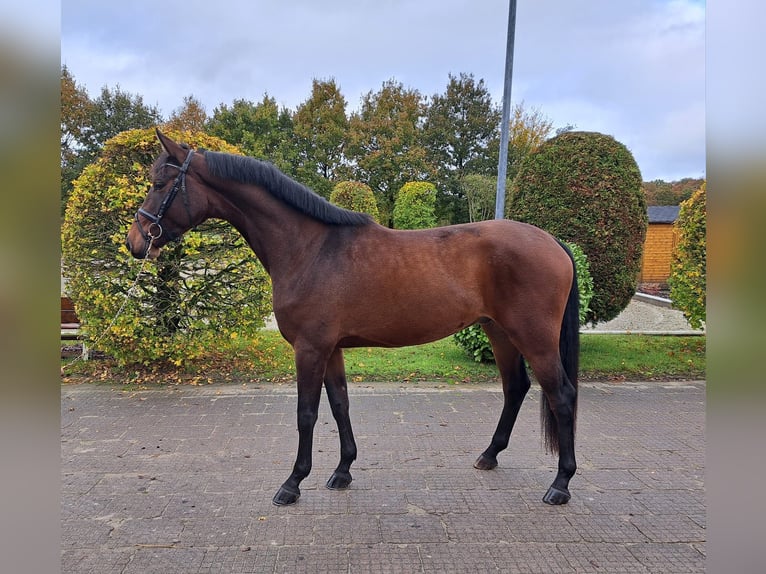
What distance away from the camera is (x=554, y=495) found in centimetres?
290

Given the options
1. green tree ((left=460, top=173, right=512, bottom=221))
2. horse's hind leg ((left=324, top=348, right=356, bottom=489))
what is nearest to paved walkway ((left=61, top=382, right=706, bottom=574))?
horse's hind leg ((left=324, top=348, right=356, bottom=489))

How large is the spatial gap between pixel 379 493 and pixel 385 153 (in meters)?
25.7

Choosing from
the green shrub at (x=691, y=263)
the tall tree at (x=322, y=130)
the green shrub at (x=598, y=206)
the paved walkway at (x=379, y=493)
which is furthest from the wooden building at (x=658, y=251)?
the tall tree at (x=322, y=130)

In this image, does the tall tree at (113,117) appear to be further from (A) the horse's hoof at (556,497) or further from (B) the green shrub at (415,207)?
(A) the horse's hoof at (556,497)

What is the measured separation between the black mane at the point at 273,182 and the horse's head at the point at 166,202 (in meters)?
0.16

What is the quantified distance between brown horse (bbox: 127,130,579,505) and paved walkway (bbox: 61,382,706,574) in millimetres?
307

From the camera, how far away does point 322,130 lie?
28.5 metres

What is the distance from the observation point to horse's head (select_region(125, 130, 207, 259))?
2855 millimetres

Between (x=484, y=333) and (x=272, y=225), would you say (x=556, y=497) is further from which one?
(x=484, y=333)
